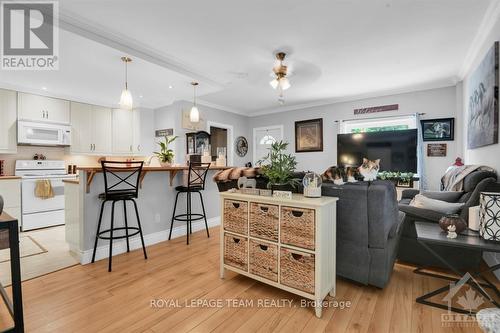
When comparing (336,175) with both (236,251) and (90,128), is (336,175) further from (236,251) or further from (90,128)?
(90,128)

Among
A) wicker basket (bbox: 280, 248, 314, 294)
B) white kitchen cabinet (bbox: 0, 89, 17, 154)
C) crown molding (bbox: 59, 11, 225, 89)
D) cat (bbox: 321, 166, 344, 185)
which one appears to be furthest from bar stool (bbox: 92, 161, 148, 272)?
white kitchen cabinet (bbox: 0, 89, 17, 154)

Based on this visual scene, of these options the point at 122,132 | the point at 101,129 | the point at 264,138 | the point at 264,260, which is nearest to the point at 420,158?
the point at 264,138

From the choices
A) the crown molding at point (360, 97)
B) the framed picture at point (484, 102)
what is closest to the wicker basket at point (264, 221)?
the framed picture at point (484, 102)

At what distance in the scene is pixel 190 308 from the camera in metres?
1.88

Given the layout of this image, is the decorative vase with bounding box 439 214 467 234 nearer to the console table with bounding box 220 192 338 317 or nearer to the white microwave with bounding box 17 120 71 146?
the console table with bounding box 220 192 338 317

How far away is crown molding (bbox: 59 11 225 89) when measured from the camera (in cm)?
240

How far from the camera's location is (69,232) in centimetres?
298

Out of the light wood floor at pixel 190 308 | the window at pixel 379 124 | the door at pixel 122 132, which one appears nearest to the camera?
the light wood floor at pixel 190 308

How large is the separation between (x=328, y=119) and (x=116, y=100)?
4.73 meters

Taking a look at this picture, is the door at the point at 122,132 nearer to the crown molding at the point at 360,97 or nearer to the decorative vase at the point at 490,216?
the crown molding at the point at 360,97

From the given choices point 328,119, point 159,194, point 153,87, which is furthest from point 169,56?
point 328,119

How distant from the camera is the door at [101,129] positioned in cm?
512

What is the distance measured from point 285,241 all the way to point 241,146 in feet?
16.6

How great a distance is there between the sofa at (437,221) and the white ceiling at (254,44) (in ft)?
5.48
